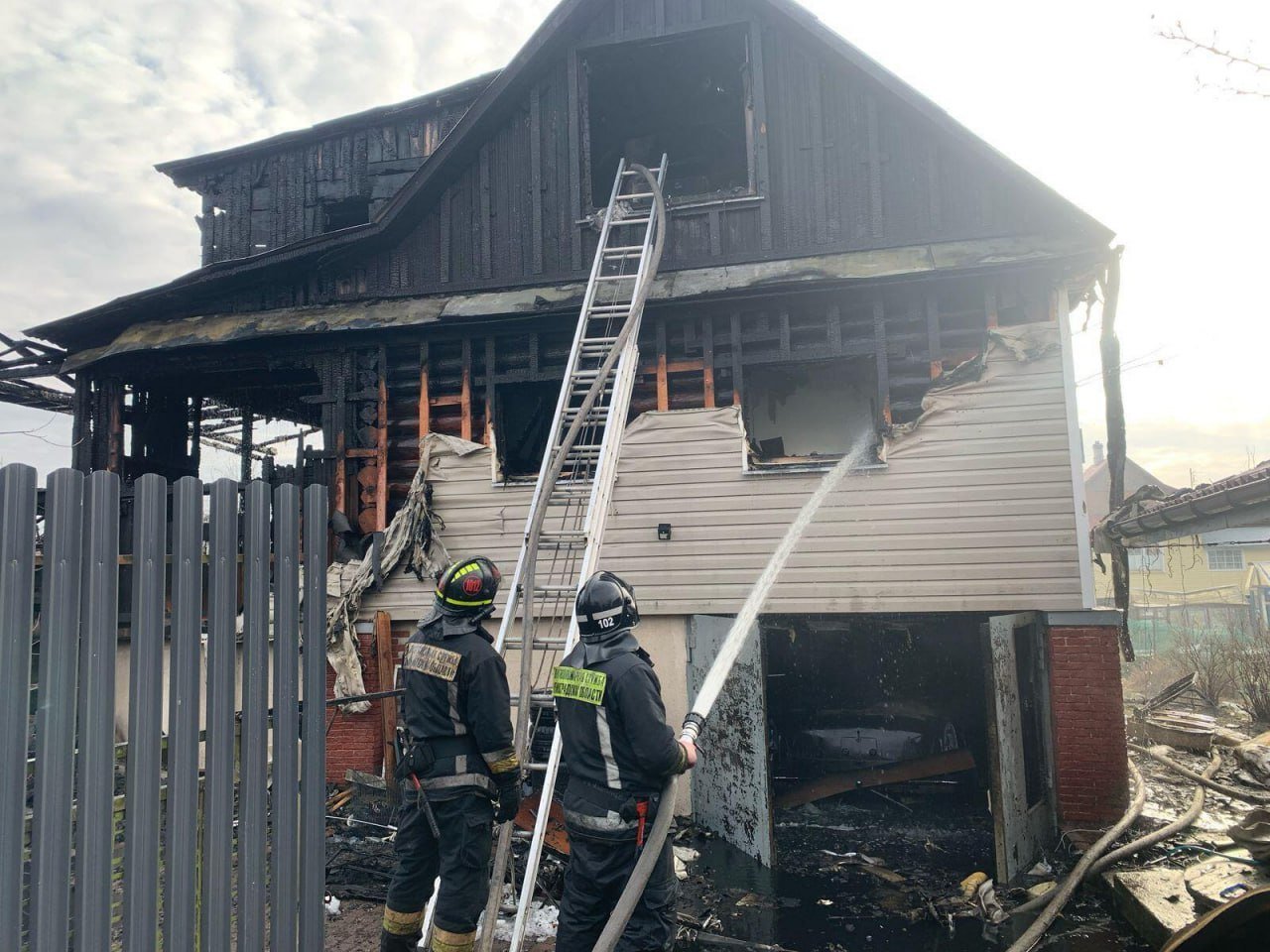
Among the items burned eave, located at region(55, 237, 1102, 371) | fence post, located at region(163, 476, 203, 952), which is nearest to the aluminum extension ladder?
burned eave, located at region(55, 237, 1102, 371)

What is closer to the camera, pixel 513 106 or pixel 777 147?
pixel 777 147

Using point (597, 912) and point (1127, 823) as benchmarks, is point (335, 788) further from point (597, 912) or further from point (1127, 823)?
point (1127, 823)

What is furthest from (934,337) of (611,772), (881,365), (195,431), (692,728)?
(195,431)

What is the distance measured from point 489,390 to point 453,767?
511cm

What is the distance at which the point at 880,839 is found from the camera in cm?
804

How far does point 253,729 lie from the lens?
3645 mm

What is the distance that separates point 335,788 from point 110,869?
5.79 m

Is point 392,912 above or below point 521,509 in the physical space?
below

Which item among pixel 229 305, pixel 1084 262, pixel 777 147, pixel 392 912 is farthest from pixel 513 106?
pixel 392 912

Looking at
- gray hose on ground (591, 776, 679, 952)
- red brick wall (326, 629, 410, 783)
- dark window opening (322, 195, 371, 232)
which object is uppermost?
dark window opening (322, 195, 371, 232)

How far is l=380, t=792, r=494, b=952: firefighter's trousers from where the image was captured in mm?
4320

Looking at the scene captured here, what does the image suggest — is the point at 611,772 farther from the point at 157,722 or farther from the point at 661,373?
the point at 661,373

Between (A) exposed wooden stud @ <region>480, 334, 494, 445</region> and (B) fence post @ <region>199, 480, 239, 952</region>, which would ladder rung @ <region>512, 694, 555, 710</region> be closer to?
(B) fence post @ <region>199, 480, 239, 952</region>

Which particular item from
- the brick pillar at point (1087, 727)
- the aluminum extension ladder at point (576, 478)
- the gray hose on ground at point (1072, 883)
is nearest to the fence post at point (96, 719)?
the aluminum extension ladder at point (576, 478)
